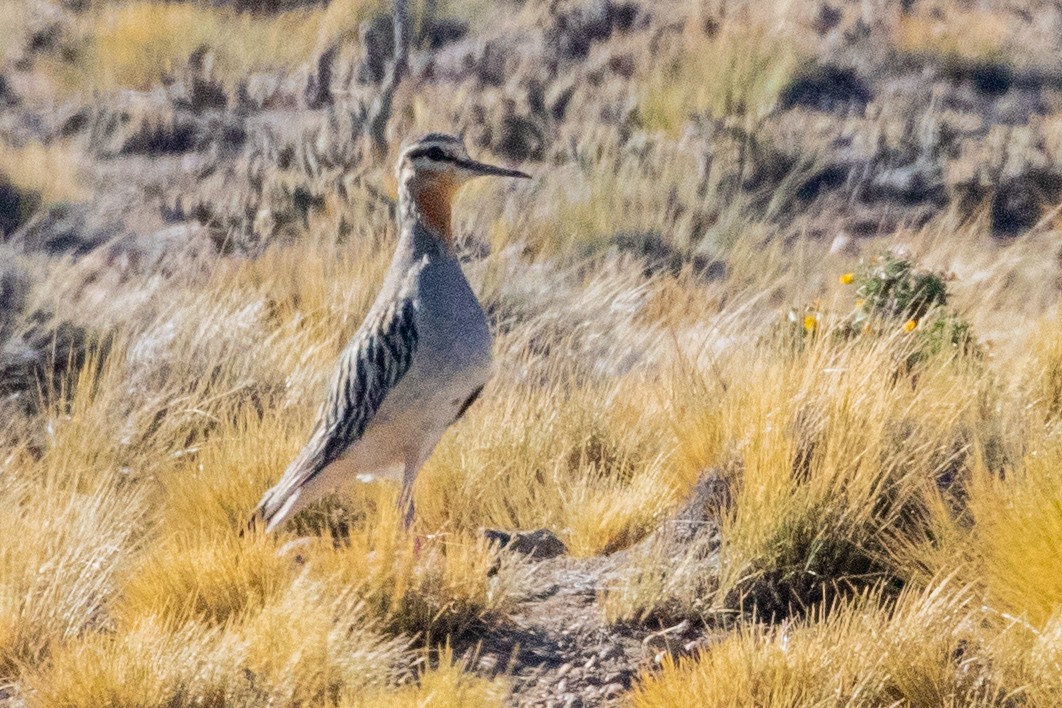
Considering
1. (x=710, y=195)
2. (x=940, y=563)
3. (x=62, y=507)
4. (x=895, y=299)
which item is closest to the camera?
(x=940, y=563)

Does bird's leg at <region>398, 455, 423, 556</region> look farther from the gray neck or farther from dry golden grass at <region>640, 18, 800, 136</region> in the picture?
dry golden grass at <region>640, 18, 800, 136</region>

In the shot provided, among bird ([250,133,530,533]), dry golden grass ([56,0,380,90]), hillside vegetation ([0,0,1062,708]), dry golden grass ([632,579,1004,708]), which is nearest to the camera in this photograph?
dry golden grass ([632,579,1004,708])

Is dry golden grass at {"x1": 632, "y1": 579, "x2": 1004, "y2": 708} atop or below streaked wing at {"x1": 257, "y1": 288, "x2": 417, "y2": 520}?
below

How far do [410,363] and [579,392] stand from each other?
1.56 metres

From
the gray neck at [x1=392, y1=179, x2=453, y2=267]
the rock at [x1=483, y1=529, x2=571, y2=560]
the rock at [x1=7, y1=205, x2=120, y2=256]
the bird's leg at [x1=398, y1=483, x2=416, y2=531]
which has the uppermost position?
the gray neck at [x1=392, y1=179, x2=453, y2=267]

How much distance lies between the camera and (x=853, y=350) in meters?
6.20

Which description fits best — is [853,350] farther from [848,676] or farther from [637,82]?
[637,82]

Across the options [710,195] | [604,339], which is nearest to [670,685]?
[604,339]

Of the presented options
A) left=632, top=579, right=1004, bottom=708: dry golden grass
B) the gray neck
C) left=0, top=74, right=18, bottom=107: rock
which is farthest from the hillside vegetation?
the gray neck

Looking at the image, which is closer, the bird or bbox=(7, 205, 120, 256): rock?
the bird

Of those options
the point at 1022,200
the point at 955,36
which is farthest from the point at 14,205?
the point at 955,36

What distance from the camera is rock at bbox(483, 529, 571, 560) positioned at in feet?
17.9

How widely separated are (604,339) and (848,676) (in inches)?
170

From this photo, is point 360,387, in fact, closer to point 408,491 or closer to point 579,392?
point 408,491
